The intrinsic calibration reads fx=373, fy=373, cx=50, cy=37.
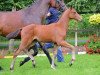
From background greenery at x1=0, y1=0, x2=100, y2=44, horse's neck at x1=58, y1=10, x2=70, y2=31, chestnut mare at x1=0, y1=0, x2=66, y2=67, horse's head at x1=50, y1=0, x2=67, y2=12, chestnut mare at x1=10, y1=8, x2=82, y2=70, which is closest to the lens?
chestnut mare at x1=10, y1=8, x2=82, y2=70

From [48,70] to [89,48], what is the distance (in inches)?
210

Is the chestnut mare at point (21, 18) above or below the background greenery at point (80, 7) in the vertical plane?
above

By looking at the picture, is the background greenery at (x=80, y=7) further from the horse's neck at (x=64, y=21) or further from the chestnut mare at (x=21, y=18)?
the horse's neck at (x=64, y=21)

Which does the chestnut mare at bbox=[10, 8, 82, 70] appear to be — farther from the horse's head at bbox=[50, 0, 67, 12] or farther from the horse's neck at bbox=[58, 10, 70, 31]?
the horse's head at bbox=[50, 0, 67, 12]

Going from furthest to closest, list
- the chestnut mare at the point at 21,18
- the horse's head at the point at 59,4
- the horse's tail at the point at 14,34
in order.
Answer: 1. the horse's head at the point at 59,4
2. the chestnut mare at the point at 21,18
3. the horse's tail at the point at 14,34

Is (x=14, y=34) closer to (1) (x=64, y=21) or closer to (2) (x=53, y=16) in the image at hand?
(1) (x=64, y=21)

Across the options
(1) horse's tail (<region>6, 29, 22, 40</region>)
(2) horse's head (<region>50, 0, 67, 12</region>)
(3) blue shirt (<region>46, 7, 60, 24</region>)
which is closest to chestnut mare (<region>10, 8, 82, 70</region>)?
(1) horse's tail (<region>6, 29, 22, 40</region>)

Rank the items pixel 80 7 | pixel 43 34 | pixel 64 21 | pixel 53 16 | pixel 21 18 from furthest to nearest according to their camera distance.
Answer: pixel 80 7
pixel 53 16
pixel 21 18
pixel 64 21
pixel 43 34

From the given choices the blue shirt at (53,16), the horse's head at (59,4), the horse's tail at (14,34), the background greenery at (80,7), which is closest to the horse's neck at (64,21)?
the horse's head at (59,4)

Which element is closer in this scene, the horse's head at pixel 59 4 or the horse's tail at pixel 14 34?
the horse's tail at pixel 14 34

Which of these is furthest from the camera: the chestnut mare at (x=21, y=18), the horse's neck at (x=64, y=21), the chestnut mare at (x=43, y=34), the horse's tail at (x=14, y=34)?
the chestnut mare at (x=21, y=18)

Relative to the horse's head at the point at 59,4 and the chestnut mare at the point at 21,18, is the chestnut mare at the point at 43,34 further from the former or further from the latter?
the horse's head at the point at 59,4


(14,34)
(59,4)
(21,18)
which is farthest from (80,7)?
(14,34)

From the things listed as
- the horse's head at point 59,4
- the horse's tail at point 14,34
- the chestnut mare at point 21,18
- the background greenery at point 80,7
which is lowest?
the background greenery at point 80,7
